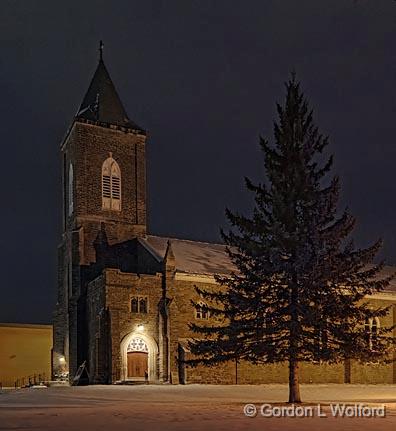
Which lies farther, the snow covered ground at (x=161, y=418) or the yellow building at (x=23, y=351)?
the yellow building at (x=23, y=351)

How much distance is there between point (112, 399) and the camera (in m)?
28.1

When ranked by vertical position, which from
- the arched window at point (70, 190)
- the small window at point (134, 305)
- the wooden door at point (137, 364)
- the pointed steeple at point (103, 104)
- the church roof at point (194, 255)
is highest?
the pointed steeple at point (103, 104)

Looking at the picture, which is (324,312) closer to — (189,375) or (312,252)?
(312,252)

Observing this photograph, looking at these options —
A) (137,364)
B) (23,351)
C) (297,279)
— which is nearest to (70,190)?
(137,364)

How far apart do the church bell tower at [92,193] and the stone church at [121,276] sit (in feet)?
0.23

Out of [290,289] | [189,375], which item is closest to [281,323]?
[290,289]

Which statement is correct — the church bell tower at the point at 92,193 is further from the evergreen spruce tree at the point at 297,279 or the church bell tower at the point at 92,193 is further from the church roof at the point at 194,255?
the evergreen spruce tree at the point at 297,279

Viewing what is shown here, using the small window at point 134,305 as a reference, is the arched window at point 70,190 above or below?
above

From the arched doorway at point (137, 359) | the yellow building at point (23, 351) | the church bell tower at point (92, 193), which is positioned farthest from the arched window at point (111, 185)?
the yellow building at point (23, 351)

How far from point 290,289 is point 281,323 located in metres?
1.21

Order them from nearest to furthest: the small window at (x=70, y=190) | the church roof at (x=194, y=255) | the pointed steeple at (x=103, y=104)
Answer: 1. the church roof at (x=194, y=255)
2. the small window at (x=70, y=190)
3. the pointed steeple at (x=103, y=104)

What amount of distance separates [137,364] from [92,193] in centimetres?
1307

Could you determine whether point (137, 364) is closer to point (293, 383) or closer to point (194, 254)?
point (194, 254)

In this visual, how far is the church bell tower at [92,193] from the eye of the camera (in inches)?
1960
